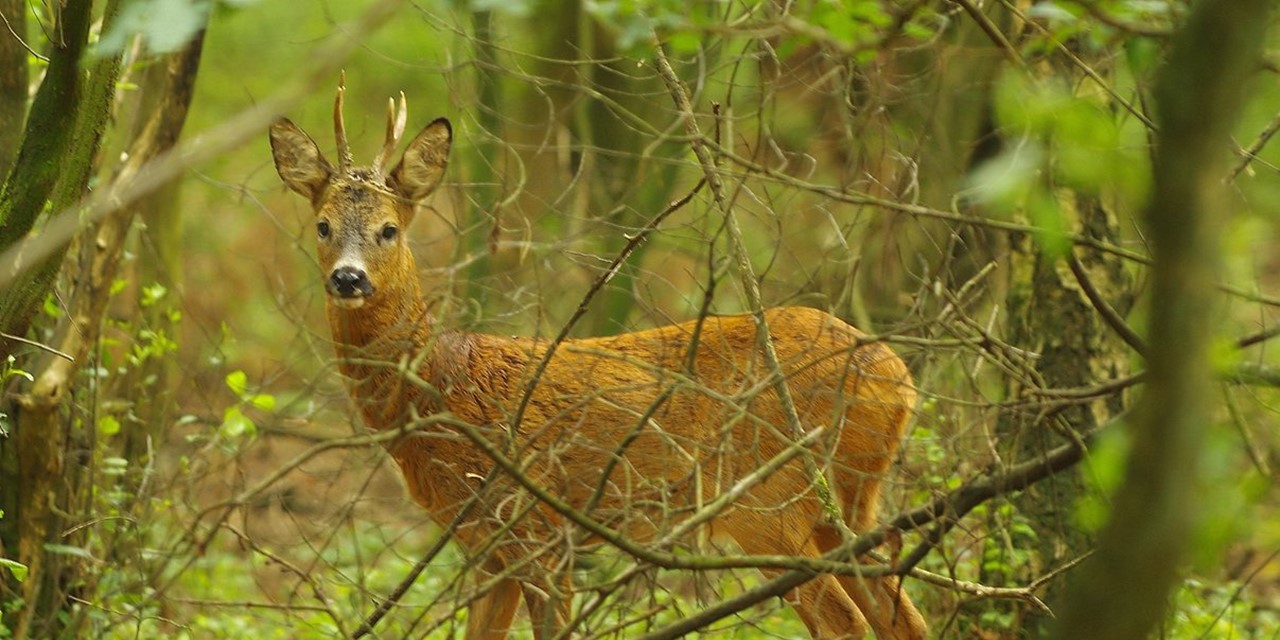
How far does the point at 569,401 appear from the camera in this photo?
6.48 m

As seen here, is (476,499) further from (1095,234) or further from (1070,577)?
(1095,234)

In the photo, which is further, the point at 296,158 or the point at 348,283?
the point at 296,158

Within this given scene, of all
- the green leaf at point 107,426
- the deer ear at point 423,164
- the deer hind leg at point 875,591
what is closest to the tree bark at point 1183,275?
the deer hind leg at point 875,591

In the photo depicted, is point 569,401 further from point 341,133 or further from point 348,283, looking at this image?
point 341,133

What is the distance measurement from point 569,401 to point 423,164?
4.25 feet

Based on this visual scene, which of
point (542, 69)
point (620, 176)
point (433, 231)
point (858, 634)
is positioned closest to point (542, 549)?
point (858, 634)

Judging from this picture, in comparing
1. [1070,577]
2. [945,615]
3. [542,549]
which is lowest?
[945,615]

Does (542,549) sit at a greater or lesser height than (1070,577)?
greater

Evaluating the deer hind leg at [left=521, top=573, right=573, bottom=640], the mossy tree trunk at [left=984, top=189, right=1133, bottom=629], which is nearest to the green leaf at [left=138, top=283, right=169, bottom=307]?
the deer hind leg at [left=521, top=573, right=573, bottom=640]

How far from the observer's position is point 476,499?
450 cm

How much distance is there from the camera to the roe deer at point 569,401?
5.95m

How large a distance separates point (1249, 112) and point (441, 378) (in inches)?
133

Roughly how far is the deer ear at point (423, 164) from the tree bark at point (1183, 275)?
4.75m

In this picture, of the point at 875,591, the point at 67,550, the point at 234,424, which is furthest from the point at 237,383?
the point at 875,591
